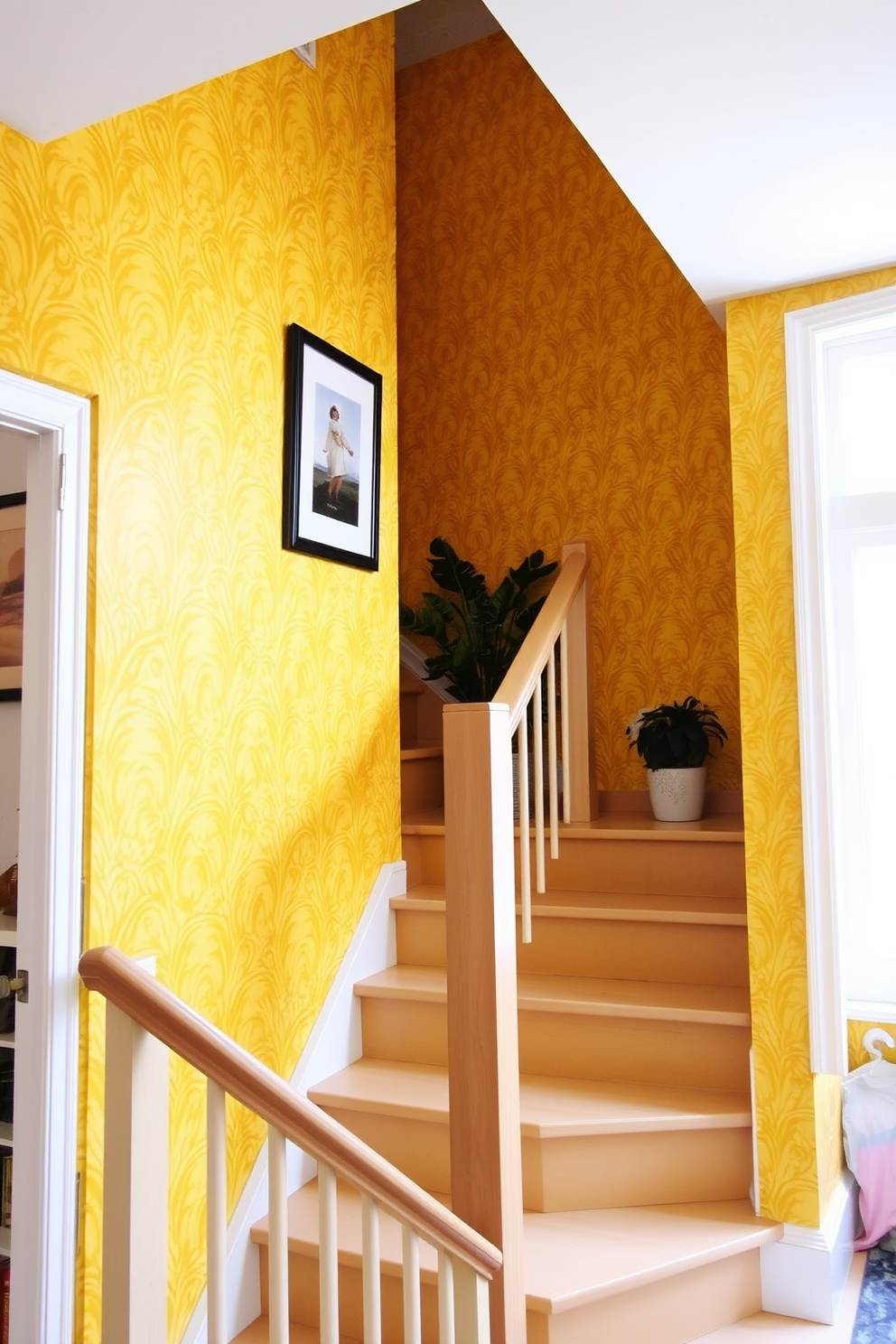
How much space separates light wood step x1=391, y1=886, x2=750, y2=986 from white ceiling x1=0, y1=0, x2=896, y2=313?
1813 millimetres

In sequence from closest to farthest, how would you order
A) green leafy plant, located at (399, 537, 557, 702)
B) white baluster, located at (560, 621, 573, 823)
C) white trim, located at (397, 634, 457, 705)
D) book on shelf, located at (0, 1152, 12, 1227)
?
book on shelf, located at (0, 1152, 12, 1227) < white baluster, located at (560, 621, 573, 823) < green leafy plant, located at (399, 537, 557, 702) < white trim, located at (397, 634, 457, 705)

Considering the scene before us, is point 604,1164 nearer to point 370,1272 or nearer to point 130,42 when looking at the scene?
point 370,1272

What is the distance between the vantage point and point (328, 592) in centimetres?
292

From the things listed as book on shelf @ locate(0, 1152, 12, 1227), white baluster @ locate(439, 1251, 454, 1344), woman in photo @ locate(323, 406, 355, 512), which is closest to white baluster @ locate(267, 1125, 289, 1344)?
white baluster @ locate(439, 1251, 454, 1344)

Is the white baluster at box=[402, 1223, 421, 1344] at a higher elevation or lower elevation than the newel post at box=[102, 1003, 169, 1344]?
lower

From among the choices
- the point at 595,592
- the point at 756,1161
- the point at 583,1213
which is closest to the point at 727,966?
the point at 756,1161

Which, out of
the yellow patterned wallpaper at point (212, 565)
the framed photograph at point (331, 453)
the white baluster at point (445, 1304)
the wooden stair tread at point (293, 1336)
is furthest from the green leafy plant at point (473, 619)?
the white baluster at point (445, 1304)

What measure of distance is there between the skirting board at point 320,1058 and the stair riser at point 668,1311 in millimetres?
673

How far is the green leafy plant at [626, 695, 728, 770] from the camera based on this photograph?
11.3 feet

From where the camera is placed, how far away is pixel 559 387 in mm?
4250

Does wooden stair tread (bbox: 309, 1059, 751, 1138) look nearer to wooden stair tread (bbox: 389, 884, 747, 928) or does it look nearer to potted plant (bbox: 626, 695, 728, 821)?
wooden stair tread (bbox: 389, 884, 747, 928)

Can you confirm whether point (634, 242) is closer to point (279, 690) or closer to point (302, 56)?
point (302, 56)

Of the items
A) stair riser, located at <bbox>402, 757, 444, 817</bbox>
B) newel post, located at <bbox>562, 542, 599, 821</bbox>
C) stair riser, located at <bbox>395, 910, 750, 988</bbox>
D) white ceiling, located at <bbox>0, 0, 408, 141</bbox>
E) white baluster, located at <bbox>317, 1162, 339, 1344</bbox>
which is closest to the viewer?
white baluster, located at <bbox>317, 1162, 339, 1344</bbox>

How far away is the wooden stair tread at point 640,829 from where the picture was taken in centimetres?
312
